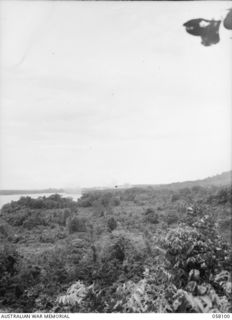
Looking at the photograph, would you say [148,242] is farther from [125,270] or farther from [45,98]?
[45,98]

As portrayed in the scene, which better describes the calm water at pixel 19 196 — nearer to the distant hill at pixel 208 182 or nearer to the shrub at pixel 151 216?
the shrub at pixel 151 216

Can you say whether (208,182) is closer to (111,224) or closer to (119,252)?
(111,224)

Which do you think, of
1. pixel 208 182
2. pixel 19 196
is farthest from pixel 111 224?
pixel 208 182

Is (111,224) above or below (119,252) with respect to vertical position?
above

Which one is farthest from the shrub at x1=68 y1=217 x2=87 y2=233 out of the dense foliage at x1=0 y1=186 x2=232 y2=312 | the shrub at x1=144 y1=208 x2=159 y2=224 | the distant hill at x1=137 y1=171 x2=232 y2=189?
the distant hill at x1=137 y1=171 x2=232 y2=189

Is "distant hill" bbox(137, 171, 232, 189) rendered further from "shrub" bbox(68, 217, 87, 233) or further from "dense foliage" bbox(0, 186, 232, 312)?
"shrub" bbox(68, 217, 87, 233)

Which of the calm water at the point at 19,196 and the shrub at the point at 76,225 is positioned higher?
the calm water at the point at 19,196

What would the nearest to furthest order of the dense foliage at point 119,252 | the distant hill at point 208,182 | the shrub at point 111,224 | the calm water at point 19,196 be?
the dense foliage at point 119,252 → the calm water at point 19,196 → the shrub at point 111,224 → the distant hill at point 208,182

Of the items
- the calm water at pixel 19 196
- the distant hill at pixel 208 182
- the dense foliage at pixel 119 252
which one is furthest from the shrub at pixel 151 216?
the calm water at pixel 19 196

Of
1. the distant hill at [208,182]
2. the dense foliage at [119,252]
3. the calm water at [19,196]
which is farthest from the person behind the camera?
the distant hill at [208,182]
